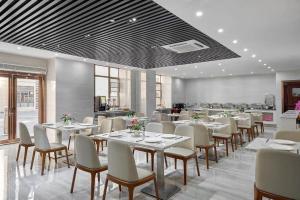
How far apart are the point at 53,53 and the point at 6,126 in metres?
2.73

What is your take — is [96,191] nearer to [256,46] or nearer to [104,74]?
[256,46]

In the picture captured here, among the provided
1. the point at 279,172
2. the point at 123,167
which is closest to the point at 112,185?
the point at 123,167

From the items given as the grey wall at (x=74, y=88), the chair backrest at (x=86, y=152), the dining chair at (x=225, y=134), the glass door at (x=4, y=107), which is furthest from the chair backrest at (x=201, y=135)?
the glass door at (x=4, y=107)

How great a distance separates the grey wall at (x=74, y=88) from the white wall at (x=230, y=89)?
752cm

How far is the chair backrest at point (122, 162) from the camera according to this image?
7.34ft

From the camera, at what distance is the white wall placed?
35.4ft

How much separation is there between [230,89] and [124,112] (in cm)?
672

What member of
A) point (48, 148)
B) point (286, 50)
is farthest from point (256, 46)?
point (48, 148)

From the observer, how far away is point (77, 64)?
7.06 metres

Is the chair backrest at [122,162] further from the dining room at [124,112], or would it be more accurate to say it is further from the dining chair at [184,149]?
the dining chair at [184,149]

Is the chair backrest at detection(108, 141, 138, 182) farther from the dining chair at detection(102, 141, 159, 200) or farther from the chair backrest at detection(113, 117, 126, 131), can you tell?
the chair backrest at detection(113, 117, 126, 131)

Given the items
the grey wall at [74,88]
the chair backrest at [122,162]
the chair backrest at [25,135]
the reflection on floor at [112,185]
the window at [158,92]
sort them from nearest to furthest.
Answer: the chair backrest at [122,162] < the reflection on floor at [112,185] < the chair backrest at [25,135] < the grey wall at [74,88] < the window at [158,92]

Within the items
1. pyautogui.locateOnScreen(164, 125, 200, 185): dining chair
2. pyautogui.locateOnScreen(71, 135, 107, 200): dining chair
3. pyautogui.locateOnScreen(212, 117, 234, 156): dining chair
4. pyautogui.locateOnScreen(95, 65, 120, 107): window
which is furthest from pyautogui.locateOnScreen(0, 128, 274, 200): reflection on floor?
pyautogui.locateOnScreen(95, 65, 120, 107): window

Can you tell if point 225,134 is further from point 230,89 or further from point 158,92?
point 230,89
